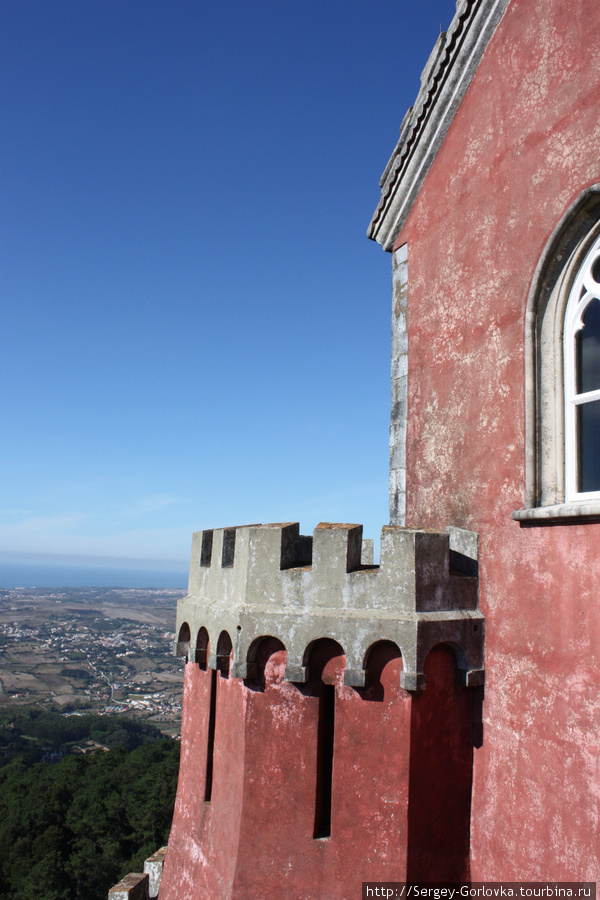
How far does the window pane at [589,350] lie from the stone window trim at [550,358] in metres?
0.12

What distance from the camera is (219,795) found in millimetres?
5406

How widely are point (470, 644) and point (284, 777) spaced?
1.74m

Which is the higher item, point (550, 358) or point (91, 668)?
point (550, 358)

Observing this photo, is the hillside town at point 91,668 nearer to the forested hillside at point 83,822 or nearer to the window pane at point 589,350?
the forested hillside at point 83,822

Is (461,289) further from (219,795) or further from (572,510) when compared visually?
(219,795)

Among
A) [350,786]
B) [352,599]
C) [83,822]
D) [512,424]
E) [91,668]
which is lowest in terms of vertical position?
[91,668]

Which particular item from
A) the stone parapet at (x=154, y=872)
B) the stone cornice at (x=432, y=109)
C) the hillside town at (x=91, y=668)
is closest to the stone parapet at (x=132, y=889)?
the stone parapet at (x=154, y=872)

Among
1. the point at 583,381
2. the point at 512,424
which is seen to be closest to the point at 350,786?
the point at 512,424

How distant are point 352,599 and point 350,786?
4.44ft

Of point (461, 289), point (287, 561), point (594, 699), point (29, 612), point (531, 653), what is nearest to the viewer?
point (594, 699)

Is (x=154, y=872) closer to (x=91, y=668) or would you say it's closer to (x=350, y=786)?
(x=350, y=786)

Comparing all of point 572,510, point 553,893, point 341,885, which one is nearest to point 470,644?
point 572,510

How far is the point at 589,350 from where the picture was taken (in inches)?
186

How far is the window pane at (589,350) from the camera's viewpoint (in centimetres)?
466
